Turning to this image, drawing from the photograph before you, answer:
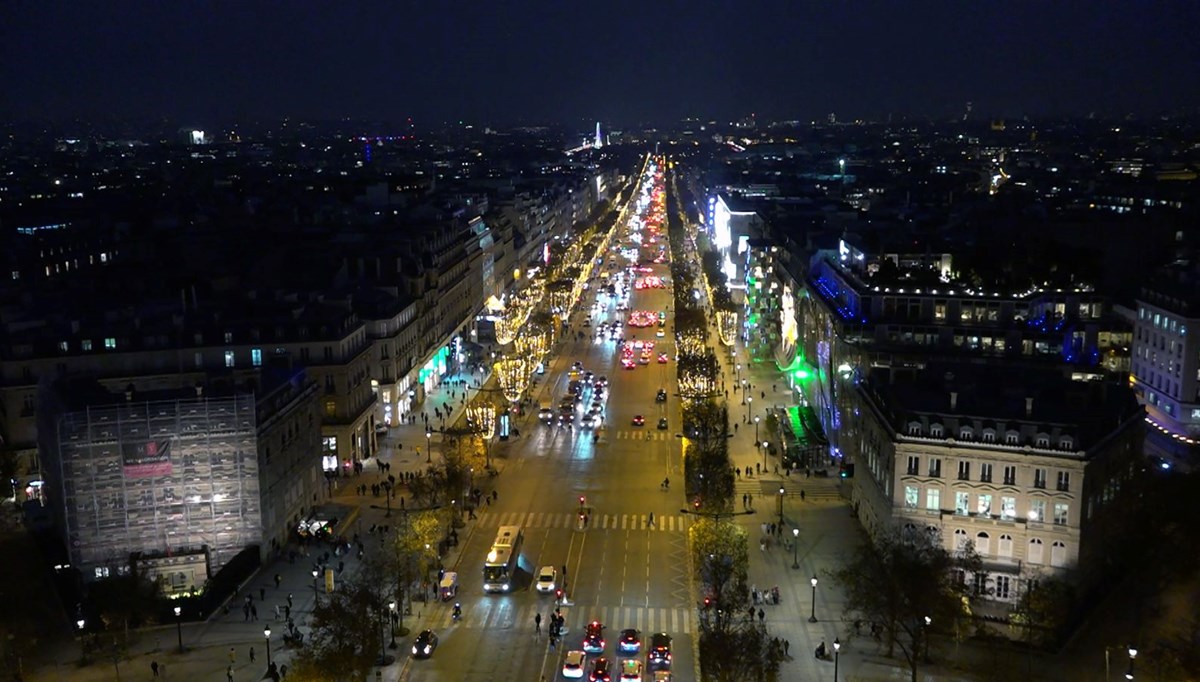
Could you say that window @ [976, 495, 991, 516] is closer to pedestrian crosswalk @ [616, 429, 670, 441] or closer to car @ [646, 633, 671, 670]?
car @ [646, 633, 671, 670]

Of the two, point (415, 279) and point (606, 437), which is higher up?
point (415, 279)

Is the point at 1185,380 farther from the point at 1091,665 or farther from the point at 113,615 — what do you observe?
the point at 113,615

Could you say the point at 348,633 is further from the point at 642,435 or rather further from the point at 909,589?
the point at 642,435

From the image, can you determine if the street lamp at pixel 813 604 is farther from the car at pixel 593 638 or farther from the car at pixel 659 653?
the car at pixel 593 638

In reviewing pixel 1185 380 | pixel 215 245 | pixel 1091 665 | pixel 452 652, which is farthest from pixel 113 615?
pixel 215 245

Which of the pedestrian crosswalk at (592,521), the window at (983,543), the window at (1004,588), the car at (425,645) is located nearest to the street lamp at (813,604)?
the window at (983,543)
